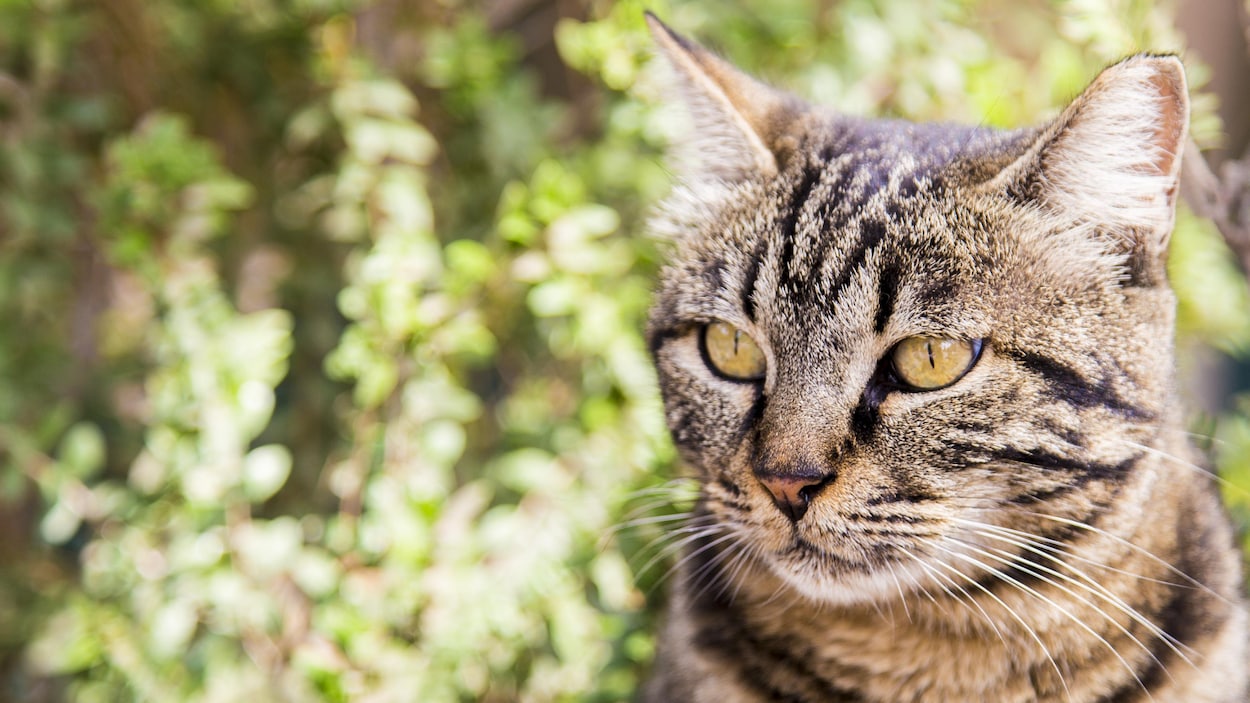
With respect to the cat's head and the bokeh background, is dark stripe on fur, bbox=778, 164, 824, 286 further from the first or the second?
the bokeh background

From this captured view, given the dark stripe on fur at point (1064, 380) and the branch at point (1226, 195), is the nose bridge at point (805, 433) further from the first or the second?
the branch at point (1226, 195)

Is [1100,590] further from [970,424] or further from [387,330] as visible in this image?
[387,330]

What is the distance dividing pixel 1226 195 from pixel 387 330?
1.15 metres

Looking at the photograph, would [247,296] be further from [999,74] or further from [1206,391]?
[1206,391]

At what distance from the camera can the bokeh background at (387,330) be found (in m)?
1.48

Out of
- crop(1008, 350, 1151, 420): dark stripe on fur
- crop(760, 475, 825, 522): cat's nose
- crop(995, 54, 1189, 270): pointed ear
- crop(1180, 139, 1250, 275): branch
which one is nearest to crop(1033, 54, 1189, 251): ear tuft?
crop(995, 54, 1189, 270): pointed ear

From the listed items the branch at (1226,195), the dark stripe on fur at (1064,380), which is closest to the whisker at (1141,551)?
the dark stripe on fur at (1064,380)

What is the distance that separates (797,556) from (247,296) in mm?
1618

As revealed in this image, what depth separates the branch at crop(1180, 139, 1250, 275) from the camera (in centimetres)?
113

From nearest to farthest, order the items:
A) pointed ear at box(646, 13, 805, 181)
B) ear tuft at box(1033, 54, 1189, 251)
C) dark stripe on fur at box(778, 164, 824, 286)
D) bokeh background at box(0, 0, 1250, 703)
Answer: ear tuft at box(1033, 54, 1189, 251) < dark stripe on fur at box(778, 164, 824, 286) < pointed ear at box(646, 13, 805, 181) < bokeh background at box(0, 0, 1250, 703)

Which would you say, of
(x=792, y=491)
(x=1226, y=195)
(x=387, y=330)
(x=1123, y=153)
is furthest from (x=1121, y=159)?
(x=387, y=330)

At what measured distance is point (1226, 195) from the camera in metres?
1.14

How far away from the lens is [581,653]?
155 centimetres

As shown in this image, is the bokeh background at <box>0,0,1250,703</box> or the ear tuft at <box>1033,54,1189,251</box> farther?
the bokeh background at <box>0,0,1250,703</box>
